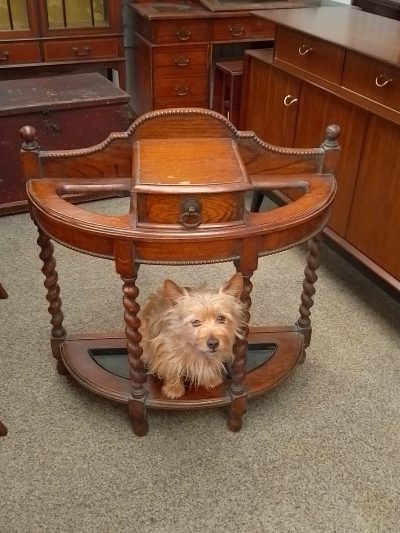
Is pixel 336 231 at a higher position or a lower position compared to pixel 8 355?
higher

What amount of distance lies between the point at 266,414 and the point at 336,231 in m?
0.95

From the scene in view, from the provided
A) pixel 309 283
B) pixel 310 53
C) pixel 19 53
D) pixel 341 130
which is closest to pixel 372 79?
pixel 341 130

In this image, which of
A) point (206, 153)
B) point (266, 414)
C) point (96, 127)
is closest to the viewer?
point (206, 153)

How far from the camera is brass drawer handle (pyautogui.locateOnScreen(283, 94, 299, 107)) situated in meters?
2.50

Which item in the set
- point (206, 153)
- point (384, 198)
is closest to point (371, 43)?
point (384, 198)

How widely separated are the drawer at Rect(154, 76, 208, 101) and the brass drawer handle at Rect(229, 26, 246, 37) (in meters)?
0.32

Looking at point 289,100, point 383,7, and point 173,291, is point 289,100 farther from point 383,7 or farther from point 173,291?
point 173,291

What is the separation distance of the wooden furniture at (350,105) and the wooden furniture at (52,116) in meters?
0.85

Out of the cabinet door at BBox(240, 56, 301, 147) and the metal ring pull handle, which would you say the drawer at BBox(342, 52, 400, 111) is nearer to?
the cabinet door at BBox(240, 56, 301, 147)

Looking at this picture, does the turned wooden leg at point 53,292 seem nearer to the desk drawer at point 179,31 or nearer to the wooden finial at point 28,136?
the wooden finial at point 28,136

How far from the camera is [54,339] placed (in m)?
1.89

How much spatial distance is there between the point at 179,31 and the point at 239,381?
2549 mm

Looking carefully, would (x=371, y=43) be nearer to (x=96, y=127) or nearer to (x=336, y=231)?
(x=336, y=231)

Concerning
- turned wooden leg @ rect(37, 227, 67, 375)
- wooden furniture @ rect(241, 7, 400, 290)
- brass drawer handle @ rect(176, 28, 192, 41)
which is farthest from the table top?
turned wooden leg @ rect(37, 227, 67, 375)
